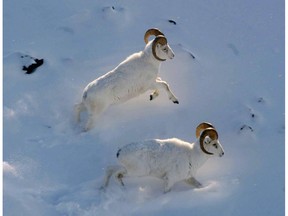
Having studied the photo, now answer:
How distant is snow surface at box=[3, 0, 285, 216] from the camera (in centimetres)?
→ 1031

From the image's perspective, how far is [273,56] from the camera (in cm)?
1445

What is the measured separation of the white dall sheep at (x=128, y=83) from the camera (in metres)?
11.8

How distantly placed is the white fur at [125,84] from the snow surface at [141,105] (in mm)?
210

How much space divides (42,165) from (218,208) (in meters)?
2.74

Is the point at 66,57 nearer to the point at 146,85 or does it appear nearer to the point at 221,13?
the point at 146,85

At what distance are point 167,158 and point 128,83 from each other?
6.47 feet

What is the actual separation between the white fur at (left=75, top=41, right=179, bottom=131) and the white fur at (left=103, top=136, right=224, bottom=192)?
1.49 m

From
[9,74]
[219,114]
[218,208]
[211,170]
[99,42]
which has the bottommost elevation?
[218,208]

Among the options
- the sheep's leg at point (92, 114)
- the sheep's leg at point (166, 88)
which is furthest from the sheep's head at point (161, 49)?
the sheep's leg at point (92, 114)

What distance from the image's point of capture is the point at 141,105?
484 inches

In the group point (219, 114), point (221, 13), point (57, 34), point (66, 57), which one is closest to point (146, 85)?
point (219, 114)

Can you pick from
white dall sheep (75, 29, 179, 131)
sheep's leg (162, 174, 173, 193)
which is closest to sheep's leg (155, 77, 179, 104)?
white dall sheep (75, 29, 179, 131)

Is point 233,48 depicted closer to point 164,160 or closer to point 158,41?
point 158,41

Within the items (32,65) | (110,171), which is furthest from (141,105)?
(32,65)
